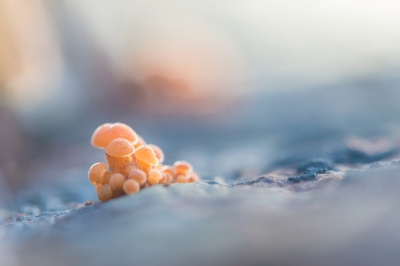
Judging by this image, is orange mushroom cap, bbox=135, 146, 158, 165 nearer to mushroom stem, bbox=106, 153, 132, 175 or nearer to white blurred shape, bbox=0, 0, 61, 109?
mushroom stem, bbox=106, 153, 132, 175

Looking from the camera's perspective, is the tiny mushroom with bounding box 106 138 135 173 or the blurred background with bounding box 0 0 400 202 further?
the blurred background with bounding box 0 0 400 202

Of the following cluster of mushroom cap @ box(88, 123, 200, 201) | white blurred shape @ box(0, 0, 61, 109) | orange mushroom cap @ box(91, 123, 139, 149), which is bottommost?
cluster of mushroom cap @ box(88, 123, 200, 201)

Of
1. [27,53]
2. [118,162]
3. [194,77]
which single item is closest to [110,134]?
[118,162]

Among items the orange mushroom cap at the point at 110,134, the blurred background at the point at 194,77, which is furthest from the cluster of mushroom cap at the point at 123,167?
the blurred background at the point at 194,77

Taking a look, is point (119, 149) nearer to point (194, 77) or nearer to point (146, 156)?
point (146, 156)

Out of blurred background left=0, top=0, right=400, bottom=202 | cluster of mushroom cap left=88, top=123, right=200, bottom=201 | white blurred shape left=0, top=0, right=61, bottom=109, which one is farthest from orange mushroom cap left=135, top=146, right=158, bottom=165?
white blurred shape left=0, top=0, right=61, bottom=109

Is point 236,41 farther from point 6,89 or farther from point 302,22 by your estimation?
point 6,89
